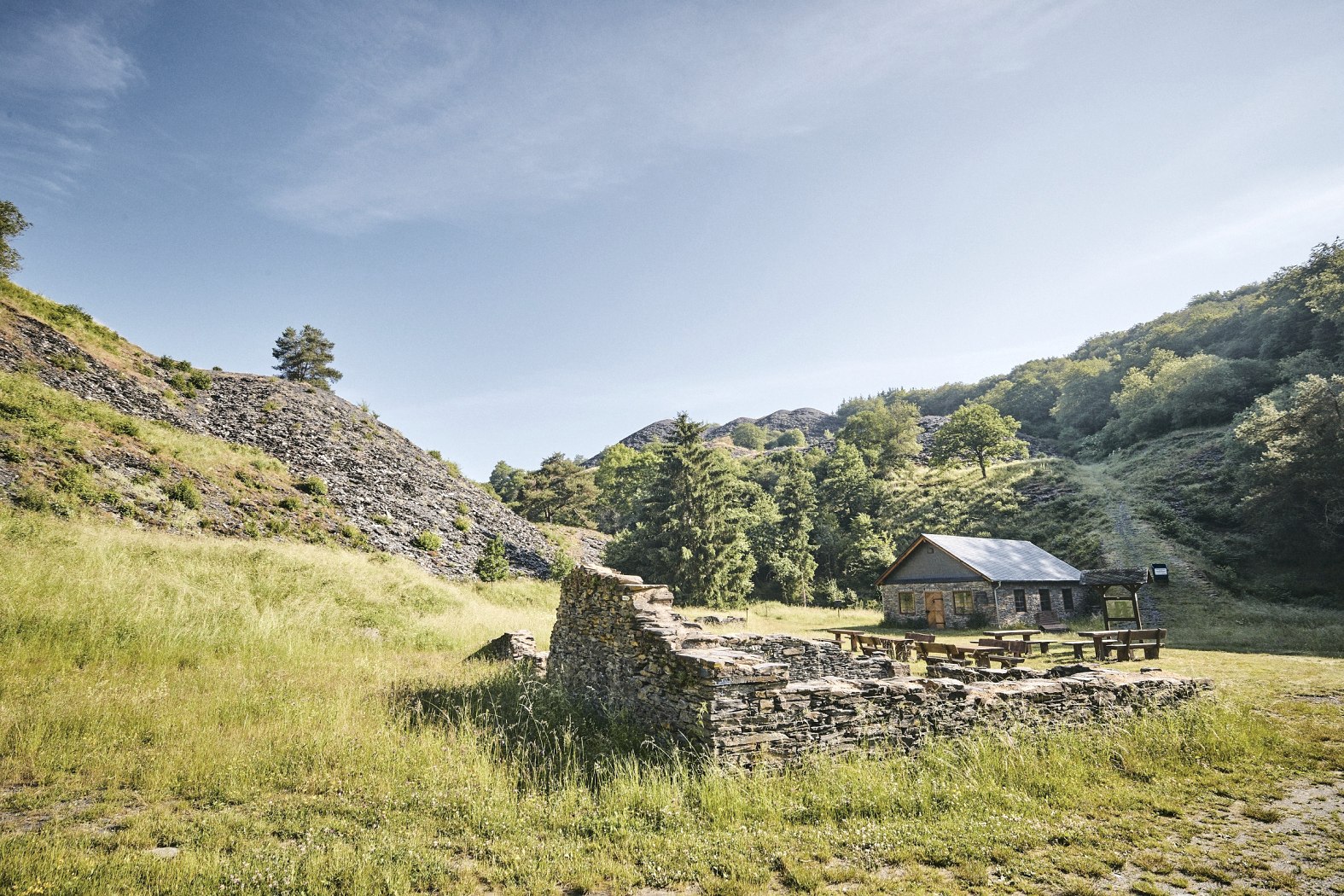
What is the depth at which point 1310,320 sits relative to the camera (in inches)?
2181

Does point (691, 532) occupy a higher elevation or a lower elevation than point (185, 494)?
lower

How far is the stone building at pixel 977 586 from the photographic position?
96.9 ft

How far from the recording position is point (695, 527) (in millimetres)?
38469

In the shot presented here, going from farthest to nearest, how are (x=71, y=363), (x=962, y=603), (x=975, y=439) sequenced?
(x=975, y=439), (x=962, y=603), (x=71, y=363)

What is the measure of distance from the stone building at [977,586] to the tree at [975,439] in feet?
110

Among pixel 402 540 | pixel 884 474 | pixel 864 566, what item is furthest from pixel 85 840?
pixel 884 474

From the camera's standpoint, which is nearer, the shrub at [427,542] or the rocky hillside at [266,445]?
the rocky hillside at [266,445]

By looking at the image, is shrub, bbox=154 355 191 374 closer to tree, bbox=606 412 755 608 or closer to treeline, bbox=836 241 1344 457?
tree, bbox=606 412 755 608

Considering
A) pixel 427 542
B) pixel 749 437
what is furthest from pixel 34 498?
pixel 749 437

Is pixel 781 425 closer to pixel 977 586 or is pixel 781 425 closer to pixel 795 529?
pixel 795 529

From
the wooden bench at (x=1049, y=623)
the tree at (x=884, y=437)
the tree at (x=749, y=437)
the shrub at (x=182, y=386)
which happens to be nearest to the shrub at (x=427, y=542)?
the shrub at (x=182, y=386)

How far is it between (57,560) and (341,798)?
11955mm

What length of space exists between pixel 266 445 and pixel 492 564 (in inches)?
534

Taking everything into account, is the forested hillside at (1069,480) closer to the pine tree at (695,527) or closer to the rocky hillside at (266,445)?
the pine tree at (695,527)
